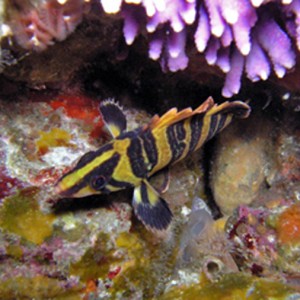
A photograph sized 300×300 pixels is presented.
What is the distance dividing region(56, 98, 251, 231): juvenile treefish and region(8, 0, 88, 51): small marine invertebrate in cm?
87

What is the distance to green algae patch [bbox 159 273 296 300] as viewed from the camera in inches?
98.2

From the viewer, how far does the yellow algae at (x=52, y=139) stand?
10.6ft

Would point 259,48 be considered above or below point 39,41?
below

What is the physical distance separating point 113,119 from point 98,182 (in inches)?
27.6

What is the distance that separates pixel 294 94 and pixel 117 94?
196 cm

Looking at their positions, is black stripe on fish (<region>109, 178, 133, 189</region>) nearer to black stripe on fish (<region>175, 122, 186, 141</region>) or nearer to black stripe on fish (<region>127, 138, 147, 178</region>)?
black stripe on fish (<region>127, 138, 147, 178</region>)

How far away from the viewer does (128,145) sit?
3064 mm

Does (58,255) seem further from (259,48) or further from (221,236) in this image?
(259,48)

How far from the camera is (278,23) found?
2705 millimetres

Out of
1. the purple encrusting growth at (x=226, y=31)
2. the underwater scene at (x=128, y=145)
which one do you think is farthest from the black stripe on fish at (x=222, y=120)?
the purple encrusting growth at (x=226, y=31)

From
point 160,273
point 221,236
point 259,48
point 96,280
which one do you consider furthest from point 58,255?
point 259,48

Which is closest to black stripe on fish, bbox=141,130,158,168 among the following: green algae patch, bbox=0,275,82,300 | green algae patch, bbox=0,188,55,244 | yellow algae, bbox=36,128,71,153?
yellow algae, bbox=36,128,71,153

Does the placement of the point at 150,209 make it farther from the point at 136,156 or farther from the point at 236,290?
the point at 236,290

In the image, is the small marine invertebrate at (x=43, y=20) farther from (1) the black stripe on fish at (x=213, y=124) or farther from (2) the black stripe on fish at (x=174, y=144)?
(1) the black stripe on fish at (x=213, y=124)
